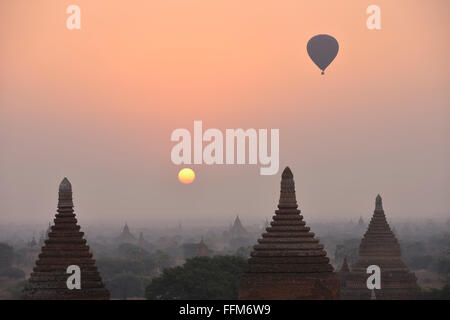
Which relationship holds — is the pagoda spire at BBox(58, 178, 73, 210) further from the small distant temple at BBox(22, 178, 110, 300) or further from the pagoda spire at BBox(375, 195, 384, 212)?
the pagoda spire at BBox(375, 195, 384, 212)

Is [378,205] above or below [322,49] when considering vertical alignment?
below

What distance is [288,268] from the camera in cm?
5122

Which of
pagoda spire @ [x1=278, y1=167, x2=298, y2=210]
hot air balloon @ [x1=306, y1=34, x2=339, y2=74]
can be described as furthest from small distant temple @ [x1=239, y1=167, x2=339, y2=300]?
hot air balloon @ [x1=306, y1=34, x2=339, y2=74]

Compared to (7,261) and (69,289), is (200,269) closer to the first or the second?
(69,289)

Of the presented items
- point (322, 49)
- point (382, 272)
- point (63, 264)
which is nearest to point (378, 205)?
point (382, 272)

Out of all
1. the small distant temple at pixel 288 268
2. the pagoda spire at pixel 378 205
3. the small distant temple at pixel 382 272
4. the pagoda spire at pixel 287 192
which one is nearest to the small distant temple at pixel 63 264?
the small distant temple at pixel 288 268

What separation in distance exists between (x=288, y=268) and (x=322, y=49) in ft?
71.0

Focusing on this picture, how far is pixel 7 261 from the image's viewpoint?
462ft

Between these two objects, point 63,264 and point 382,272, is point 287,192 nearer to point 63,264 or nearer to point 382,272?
point 63,264

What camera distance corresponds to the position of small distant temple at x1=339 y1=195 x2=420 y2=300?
67.2 metres

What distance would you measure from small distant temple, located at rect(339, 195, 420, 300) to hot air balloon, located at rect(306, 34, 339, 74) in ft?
27.3

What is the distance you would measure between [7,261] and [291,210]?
92.1 metres
